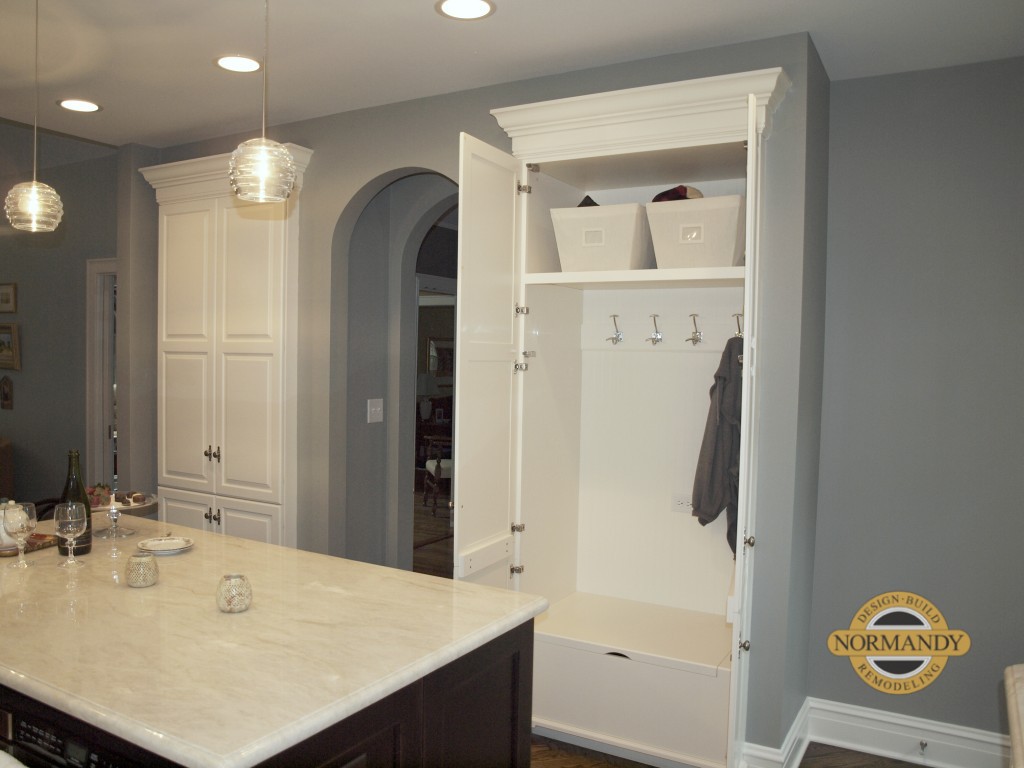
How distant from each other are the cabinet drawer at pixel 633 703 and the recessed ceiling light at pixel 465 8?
7.42ft

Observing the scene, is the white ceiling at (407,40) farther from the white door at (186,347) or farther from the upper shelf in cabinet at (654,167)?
the white door at (186,347)

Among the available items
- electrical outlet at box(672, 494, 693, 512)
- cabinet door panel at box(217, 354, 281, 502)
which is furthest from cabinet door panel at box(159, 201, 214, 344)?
electrical outlet at box(672, 494, 693, 512)

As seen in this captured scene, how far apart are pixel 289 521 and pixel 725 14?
286 centimetres

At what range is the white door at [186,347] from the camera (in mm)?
4133

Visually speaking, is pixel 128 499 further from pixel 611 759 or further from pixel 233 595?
pixel 611 759

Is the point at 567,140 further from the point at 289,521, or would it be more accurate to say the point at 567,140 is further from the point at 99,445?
the point at 99,445

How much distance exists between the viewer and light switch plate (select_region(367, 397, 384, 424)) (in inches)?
174

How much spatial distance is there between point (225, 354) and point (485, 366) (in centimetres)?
178

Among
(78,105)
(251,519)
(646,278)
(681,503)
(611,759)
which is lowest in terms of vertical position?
(611,759)

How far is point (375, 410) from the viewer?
14.7 ft

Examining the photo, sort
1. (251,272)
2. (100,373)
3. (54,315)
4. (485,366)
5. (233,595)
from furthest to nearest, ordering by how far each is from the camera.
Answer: (54,315)
(100,373)
(251,272)
(485,366)
(233,595)

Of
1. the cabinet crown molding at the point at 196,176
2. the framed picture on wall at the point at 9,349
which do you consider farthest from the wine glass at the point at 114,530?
the framed picture on wall at the point at 9,349

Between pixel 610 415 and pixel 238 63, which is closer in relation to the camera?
pixel 238 63

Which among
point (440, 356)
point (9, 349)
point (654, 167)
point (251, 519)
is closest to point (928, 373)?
point (654, 167)
